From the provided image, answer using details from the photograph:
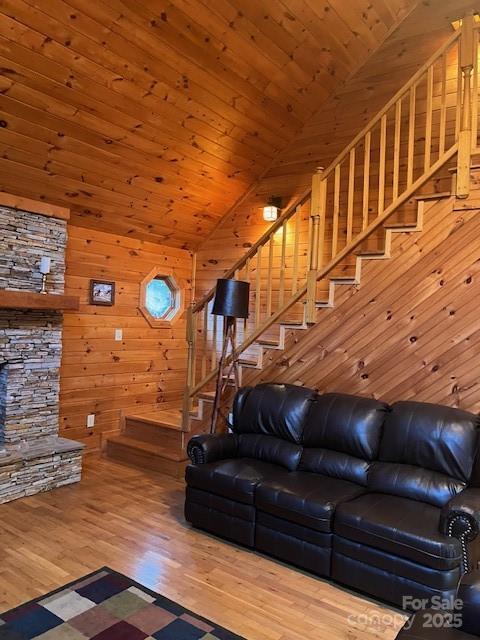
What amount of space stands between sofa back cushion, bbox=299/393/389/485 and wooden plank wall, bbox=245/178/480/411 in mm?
366

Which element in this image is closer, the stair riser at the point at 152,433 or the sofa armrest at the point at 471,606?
the sofa armrest at the point at 471,606

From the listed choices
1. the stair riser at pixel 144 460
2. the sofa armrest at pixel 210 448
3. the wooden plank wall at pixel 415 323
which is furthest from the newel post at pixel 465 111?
the stair riser at pixel 144 460

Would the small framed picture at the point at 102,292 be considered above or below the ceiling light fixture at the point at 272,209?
below

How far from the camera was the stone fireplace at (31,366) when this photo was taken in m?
4.02

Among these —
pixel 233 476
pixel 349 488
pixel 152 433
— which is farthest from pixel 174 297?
pixel 349 488

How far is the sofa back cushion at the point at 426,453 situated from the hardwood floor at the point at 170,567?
68 centimetres

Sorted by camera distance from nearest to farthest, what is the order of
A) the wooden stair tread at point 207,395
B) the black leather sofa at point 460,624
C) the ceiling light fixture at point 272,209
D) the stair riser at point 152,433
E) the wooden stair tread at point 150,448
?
the black leather sofa at point 460,624 → the wooden stair tread at point 207,395 → the wooden stair tread at point 150,448 → the stair riser at point 152,433 → the ceiling light fixture at point 272,209

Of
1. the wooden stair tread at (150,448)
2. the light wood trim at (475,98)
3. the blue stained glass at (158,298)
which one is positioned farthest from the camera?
the blue stained glass at (158,298)

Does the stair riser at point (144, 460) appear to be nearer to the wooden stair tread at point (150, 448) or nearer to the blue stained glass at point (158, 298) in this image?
the wooden stair tread at point (150, 448)

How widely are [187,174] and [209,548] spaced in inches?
139

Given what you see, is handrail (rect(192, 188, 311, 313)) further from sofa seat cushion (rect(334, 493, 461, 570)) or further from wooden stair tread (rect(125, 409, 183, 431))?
sofa seat cushion (rect(334, 493, 461, 570))

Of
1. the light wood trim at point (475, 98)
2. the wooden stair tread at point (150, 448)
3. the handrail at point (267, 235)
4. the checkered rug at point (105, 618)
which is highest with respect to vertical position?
the light wood trim at point (475, 98)

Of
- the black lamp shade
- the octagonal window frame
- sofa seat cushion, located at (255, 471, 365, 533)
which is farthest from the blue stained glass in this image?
sofa seat cushion, located at (255, 471, 365, 533)

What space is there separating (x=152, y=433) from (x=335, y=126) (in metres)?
3.76
